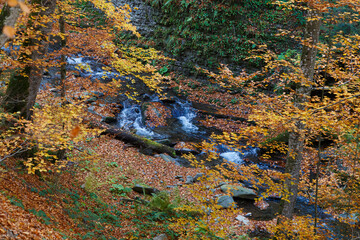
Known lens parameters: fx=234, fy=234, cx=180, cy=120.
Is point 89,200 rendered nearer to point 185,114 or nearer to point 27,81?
point 27,81

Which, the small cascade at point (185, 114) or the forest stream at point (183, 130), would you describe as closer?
the forest stream at point (183, 130)

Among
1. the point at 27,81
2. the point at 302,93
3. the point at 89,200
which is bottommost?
the point at 89,200

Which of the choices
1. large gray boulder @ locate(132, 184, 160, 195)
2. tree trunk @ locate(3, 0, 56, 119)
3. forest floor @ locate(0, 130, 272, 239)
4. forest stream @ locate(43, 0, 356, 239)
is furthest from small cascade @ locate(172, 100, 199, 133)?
tree trunk @ locate(3, 0, 56, 119)

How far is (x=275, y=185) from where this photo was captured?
468 centimetres

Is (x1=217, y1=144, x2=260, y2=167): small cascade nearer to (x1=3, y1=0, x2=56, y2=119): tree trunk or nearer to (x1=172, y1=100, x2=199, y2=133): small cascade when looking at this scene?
(x1=172, y1=100, x2=199, y2=133): small cascade

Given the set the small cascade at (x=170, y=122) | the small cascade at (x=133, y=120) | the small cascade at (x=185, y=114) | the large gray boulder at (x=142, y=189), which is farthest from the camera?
the small cascade at (x=185, y=114)

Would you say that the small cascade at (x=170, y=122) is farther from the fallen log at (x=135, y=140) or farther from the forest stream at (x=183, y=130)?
the fallen log at (x=135, y=140)

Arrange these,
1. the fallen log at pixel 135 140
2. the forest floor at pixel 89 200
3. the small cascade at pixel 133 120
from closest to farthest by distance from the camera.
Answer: the forest floor at pixel 89 200 → the fallen log at pixel 135 140 → the small cascade at pixel 133 120

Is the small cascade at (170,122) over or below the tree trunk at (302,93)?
below

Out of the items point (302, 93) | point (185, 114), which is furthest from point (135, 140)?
point (302, 93)

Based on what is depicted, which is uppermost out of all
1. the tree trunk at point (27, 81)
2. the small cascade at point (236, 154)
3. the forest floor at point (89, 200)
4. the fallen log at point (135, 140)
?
the tree trunk at point (27, 81)

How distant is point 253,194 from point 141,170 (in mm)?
4600

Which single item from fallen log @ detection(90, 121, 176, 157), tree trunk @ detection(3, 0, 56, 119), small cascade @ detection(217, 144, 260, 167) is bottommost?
small cascade @ detection(217, 144, 260, 167)

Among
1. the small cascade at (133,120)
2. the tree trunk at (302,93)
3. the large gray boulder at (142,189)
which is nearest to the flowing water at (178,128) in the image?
the small cascade at (133,120)
